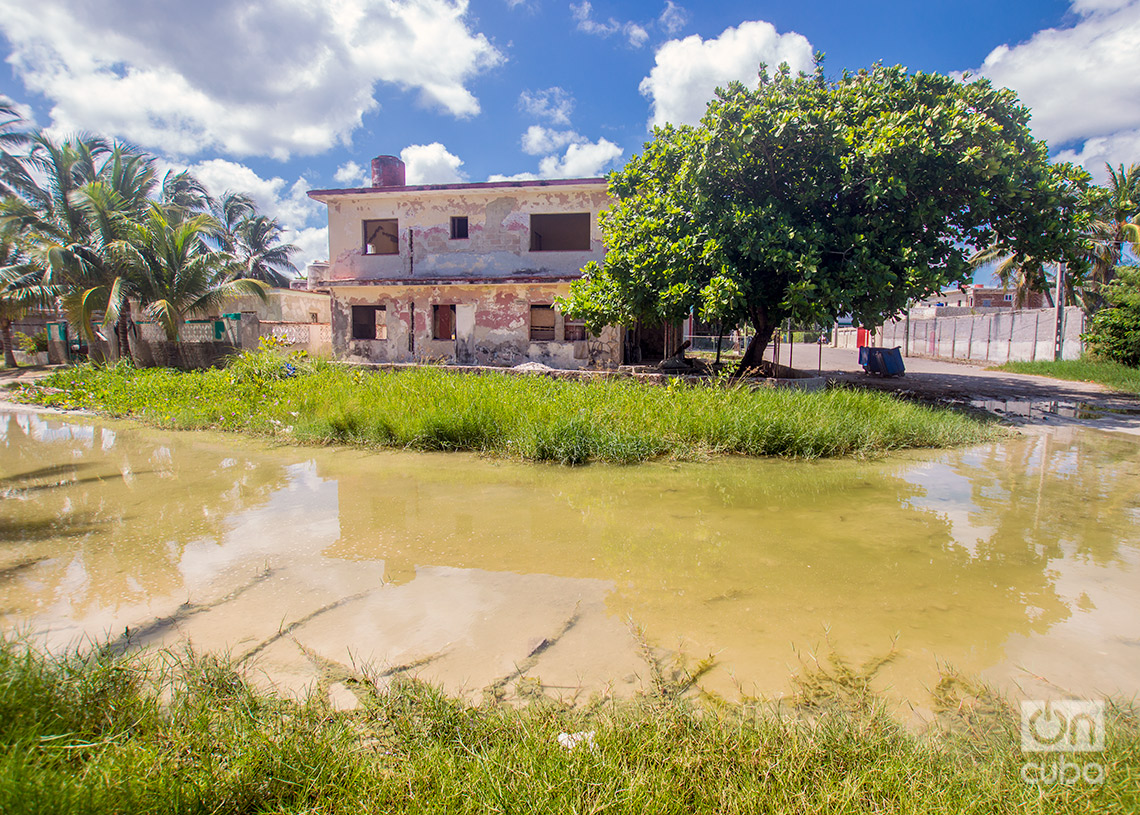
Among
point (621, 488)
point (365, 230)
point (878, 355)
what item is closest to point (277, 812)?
point (621, 488)

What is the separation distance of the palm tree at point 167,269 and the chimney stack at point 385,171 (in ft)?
16.8

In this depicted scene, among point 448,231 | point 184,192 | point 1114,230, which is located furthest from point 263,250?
point 1114,230

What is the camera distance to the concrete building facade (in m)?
16.5

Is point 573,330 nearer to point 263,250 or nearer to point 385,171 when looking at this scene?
point 385,171

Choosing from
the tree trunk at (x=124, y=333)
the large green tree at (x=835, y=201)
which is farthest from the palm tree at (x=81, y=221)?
the large green tree at (x=835, y=201)

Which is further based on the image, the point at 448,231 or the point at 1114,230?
the point at 1114,230

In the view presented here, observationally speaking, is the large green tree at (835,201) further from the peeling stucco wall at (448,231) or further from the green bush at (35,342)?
the green bush at (35,342)

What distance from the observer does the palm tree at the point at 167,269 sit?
16.8 m

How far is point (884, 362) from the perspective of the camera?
61.4 ft

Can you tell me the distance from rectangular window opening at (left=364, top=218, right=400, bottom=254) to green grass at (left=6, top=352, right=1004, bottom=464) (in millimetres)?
8739

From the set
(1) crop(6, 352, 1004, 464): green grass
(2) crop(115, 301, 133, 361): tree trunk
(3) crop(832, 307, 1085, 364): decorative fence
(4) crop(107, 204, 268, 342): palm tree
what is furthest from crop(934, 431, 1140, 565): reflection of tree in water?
(2) crop(115, 301, 133, 361): tree trunk

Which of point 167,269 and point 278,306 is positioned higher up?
point 167,269

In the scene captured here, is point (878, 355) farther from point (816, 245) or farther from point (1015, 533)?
point (1015, 533)

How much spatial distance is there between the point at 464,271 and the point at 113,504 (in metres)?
12.7
